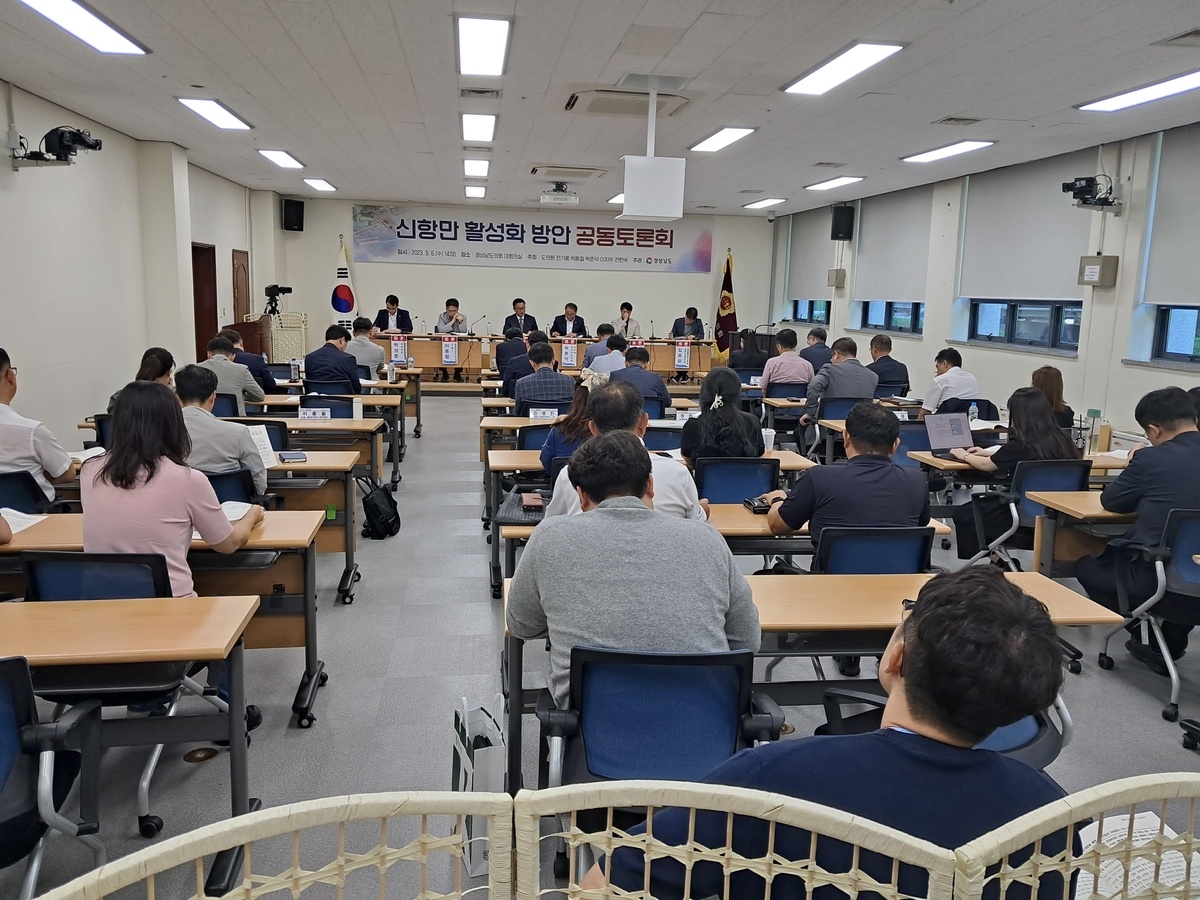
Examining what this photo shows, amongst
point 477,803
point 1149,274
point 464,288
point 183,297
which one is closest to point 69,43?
point 183,297

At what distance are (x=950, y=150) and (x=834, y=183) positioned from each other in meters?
2.59

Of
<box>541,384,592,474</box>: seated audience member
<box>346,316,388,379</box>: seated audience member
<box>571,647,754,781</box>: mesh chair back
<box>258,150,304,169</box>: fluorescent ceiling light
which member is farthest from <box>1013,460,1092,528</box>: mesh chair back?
<box>258,150,304,169</box>: fluorescent ceiling light

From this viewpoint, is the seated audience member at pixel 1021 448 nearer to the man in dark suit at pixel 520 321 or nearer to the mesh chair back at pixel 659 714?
the mesh chair back at pixel 659 714

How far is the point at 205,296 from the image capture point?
11312mm

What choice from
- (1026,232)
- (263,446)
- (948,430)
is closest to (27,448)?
(263,446)

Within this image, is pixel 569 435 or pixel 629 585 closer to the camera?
pixel 629 585

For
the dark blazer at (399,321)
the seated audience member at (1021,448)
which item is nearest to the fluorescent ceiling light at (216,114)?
the dark blazer at (399,321)

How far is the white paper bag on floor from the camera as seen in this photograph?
2186 millimetres

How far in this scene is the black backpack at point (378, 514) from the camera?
556 cm

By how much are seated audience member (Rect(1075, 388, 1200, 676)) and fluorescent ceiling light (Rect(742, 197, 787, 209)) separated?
9.86 m

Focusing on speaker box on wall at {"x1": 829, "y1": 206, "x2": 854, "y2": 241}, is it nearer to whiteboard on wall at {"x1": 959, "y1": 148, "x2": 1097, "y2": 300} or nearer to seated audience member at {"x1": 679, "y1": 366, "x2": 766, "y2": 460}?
whiteboard on wall at {"x1": 959, "y1": 148, "x2": 1097, "y2": 300}

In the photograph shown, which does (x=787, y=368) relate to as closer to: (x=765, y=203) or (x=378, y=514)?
(x=378, y=514)

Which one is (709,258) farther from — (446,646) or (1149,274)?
(446,646)

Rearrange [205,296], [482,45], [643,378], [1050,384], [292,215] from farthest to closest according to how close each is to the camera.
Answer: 1. [292,215]
2. [205,296]
3. [643,378]
4. [482,45]
5. [1050,384]
